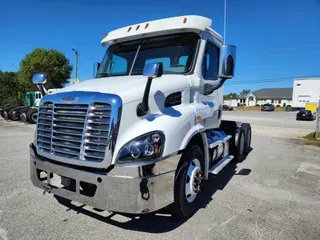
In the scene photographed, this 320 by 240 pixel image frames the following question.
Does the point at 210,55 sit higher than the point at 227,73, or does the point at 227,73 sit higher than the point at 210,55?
the point at 210,55

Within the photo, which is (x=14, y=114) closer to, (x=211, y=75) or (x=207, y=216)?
(x=211, y=75)

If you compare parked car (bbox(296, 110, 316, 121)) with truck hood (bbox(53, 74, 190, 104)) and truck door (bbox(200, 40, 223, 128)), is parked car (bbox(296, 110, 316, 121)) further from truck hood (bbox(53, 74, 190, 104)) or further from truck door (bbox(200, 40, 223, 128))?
truck hood (bbox(53, 74, 190, 104))

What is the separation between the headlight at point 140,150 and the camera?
2.61 m

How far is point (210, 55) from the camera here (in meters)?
4.46

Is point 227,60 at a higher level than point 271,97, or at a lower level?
higher

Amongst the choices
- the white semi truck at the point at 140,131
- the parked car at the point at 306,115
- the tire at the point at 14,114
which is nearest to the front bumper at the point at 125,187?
the white semi truck at the point at 140,131

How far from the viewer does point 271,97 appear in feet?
282

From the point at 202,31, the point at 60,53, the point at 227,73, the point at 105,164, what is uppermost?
the point at 60,53

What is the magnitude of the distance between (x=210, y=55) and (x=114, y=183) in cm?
300

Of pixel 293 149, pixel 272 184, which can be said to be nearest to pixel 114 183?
pixel 272 184

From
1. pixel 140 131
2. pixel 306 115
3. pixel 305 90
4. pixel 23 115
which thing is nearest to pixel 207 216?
pixel 140 131

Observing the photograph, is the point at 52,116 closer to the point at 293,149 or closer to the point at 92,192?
the point at 92,192

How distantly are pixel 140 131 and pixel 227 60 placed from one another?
6.43 ft

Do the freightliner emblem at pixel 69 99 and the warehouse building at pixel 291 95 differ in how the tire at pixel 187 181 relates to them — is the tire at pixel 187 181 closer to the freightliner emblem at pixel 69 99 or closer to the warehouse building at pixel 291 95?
the freightliner emblem at pixel 69 99
